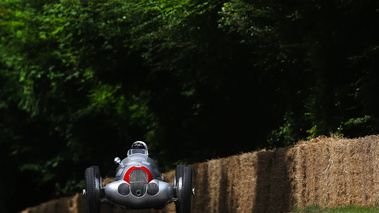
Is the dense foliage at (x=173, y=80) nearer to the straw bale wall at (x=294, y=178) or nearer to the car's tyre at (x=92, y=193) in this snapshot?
the straw bale wall at (x=294, y=178)

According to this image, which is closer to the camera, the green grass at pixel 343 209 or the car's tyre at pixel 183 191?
the green grass at pixel 343 209

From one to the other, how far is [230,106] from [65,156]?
1735cm

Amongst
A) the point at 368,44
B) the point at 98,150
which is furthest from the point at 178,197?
the point at 98,150

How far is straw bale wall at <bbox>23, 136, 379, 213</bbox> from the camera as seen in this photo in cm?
1522

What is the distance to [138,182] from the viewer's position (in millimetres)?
14961

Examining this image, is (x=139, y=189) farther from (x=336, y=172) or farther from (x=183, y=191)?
(x=336, y=172)

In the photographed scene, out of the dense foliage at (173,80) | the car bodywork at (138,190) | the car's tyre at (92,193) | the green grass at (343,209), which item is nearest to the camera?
the green grass at (343,209)

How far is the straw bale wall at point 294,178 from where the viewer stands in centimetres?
1522

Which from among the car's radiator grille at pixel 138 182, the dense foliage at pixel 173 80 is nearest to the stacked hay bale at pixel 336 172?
the car's radiator grille at pixel 138 182

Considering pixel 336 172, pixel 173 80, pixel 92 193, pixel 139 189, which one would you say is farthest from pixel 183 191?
pixel 173 80

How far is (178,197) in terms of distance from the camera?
15281 millimetres

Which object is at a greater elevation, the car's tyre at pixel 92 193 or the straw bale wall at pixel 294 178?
the straw bale wall at pixel 294 178

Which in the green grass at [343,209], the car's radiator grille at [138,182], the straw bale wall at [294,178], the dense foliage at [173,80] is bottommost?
the green grass at [343,209]

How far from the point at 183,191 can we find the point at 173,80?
2171 cm
